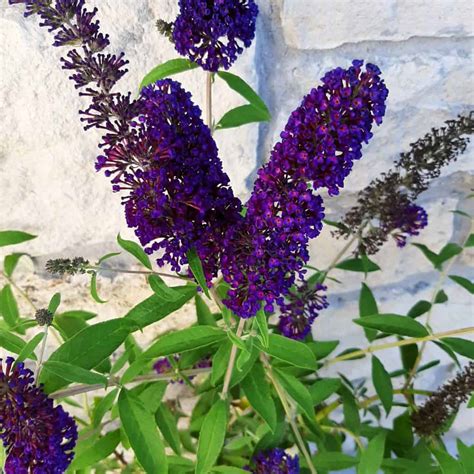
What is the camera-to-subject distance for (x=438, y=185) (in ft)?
3.45

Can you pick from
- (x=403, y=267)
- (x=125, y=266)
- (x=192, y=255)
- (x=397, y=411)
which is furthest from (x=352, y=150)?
(x=397, y=411)

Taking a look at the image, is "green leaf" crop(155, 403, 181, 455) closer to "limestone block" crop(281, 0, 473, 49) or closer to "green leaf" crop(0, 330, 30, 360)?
"green leaf" crop(0, 330, 30, 360)

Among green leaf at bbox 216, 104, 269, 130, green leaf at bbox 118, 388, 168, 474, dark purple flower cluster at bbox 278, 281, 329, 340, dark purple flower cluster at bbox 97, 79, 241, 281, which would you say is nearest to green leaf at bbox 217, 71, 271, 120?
green leaf at bbox 216, 104, 269, 130

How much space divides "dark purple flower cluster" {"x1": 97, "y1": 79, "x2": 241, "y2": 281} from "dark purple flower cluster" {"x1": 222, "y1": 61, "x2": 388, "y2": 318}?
28 millimetres

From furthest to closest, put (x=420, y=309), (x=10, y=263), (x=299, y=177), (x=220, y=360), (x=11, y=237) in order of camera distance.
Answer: (x=420, y=309) → (x=10, y=263) → (x=11, y=237) → (x=220, y=360) → (x=299, y=177)

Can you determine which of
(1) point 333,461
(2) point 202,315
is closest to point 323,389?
(1) point 333,461

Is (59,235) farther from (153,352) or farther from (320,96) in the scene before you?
(320,96)

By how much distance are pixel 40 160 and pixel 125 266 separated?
0.83 ft

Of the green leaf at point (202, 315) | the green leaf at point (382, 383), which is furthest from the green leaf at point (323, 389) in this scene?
the green leaf at point (202, 315)

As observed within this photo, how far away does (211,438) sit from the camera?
27.7 inches

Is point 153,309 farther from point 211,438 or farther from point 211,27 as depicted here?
point 211,27

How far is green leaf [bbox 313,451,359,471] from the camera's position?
871 mm

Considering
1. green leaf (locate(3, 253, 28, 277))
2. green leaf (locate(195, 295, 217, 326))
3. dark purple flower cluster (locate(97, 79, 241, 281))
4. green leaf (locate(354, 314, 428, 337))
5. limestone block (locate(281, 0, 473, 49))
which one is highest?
limestone block (locate(281, 0, 473, 49))

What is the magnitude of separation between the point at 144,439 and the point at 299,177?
34cm
